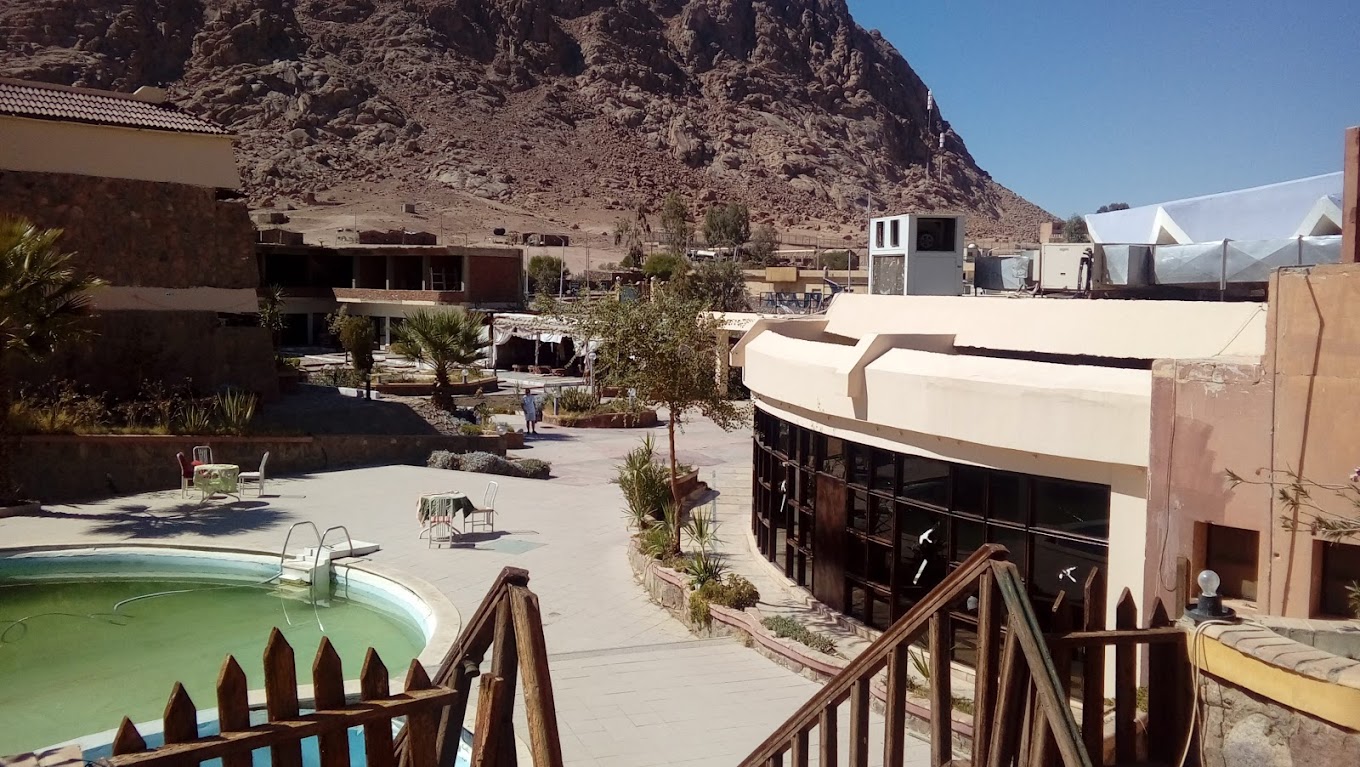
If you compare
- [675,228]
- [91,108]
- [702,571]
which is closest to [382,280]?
[91,108]

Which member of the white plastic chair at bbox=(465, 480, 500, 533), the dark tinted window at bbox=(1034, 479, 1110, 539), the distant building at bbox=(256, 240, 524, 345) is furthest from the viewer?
the distant building at bbox=(256, 240, 524, 345)

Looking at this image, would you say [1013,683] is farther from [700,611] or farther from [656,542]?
[656,542]

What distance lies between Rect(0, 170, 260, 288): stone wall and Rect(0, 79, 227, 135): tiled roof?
3.69 ft

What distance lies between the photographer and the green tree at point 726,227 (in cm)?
8119

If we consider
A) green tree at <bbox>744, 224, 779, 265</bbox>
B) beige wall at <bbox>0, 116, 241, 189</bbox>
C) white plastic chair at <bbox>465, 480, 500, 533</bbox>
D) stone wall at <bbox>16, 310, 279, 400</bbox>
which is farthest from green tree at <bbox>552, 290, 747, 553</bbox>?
green tree at <bbox>744, 224, 779, 265</bbox>

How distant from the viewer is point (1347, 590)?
21.7 ft

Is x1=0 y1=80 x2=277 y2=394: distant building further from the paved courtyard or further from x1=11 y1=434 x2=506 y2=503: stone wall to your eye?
the paved courtyard

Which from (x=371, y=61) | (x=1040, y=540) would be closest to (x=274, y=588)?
(x=1040, y=540)

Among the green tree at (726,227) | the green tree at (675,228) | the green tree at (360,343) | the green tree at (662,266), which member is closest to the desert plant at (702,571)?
the green tree at (360,343)

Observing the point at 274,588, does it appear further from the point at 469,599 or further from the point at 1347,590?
the point at 1347,590

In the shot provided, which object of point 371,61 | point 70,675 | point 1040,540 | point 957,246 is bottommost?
point 70,675

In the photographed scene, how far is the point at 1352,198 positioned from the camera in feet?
22.4

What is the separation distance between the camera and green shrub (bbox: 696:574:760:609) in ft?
35.4

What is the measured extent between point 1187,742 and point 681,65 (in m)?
141
